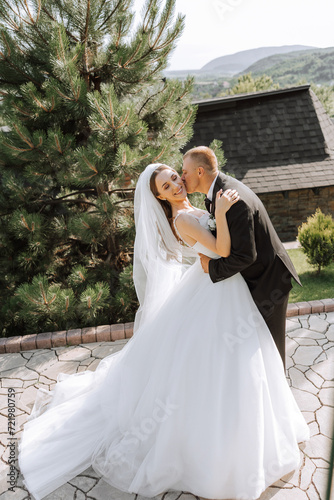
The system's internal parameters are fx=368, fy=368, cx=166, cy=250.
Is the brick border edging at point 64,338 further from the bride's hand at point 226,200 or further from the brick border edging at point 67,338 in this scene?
the bride's hand at point 226,200

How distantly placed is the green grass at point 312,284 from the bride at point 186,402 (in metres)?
3.20

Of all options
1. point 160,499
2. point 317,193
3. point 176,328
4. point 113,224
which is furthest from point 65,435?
point 317,193

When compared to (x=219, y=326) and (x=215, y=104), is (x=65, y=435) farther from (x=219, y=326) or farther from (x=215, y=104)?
(x=215, y=104)

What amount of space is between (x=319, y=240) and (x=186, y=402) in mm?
4693

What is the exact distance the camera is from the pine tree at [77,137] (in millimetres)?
4391

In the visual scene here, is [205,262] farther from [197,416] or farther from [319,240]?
[319,240]

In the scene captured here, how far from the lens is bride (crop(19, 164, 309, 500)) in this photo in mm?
2434

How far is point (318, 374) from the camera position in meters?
3.76

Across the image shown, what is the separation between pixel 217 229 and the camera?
7.56 feet

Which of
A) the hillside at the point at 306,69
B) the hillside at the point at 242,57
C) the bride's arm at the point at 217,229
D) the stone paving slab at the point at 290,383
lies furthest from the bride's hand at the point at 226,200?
the hillside at the point at 306,69

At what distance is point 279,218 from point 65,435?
8.26 metres

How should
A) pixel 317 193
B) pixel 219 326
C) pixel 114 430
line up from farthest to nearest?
pixel 317 193 < pixel 114 430 < pixel 219 326

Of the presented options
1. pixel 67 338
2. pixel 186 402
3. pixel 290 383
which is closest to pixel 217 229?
pixel 186 402

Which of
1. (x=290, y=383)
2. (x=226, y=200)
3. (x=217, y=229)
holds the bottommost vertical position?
(x=290, y=383)
